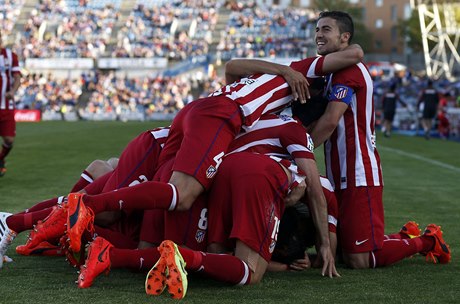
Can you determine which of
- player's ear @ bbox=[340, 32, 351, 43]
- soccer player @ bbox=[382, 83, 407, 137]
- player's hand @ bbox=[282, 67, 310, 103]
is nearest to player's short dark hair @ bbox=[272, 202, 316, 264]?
player's hand @ bbox=[282, 67, 310, 103]

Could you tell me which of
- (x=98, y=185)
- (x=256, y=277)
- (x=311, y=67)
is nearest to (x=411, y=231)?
(x=311, y=67)

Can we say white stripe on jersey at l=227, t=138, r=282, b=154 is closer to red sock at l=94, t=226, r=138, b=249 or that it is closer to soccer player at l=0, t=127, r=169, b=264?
soccer player at l=0, t=127, r=169, b=264

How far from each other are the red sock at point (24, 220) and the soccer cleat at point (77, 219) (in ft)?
2.58

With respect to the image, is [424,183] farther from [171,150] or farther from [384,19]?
[384,19]

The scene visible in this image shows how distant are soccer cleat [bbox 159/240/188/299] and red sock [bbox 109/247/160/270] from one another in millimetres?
401

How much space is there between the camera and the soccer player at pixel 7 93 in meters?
12.1

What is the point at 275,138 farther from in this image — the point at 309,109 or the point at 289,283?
the point at 289,283

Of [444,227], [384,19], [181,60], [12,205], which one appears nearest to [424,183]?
[444,227]

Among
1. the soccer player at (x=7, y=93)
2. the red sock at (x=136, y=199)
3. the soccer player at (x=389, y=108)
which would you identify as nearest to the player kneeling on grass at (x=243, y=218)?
the red sock at (x=136, y=199)

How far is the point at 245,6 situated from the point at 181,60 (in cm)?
848

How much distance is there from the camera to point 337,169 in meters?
5.76

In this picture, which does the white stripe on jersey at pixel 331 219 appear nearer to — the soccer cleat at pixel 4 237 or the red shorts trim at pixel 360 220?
the red shorts trim at pixel 360 220

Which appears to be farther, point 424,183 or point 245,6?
point 245,6

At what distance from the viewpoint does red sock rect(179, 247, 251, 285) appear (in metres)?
4.46
